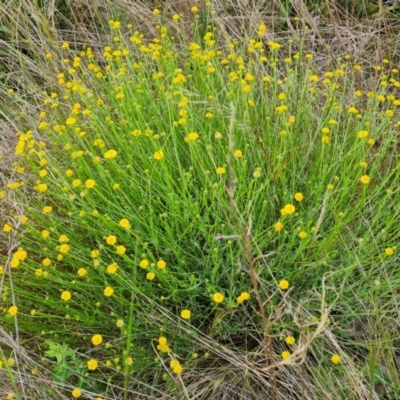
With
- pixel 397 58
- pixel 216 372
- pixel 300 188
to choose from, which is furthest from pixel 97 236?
pixel 397 58

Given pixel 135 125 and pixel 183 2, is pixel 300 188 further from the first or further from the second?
pixel 183 2

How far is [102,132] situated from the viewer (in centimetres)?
194

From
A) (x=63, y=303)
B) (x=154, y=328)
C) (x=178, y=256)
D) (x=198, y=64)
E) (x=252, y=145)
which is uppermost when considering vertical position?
(x=198, y=64)

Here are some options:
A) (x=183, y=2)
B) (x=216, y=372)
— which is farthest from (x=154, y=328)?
(x=183, y=2)

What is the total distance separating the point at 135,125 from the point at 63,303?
0.71 m

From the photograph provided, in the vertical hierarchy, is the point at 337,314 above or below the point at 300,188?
below

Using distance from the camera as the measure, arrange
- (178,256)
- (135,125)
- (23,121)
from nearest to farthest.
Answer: (178,256) < (135,125) < (23,121)

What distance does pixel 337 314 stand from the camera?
5.87 feet

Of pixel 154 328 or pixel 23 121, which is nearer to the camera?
pixel 154 328

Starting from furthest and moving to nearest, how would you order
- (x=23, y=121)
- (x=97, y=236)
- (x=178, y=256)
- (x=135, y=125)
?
(x=23, y=121), (x=135, y=125), (x=97, y=236), (x=178, y=256)

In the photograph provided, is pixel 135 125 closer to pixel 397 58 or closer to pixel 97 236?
pixel 97 236

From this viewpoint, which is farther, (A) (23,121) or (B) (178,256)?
(A) (23,121)

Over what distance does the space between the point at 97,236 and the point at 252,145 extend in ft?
2.07

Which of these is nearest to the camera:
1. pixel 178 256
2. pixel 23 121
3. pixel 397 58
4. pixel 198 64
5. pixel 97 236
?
pixel 178 256
